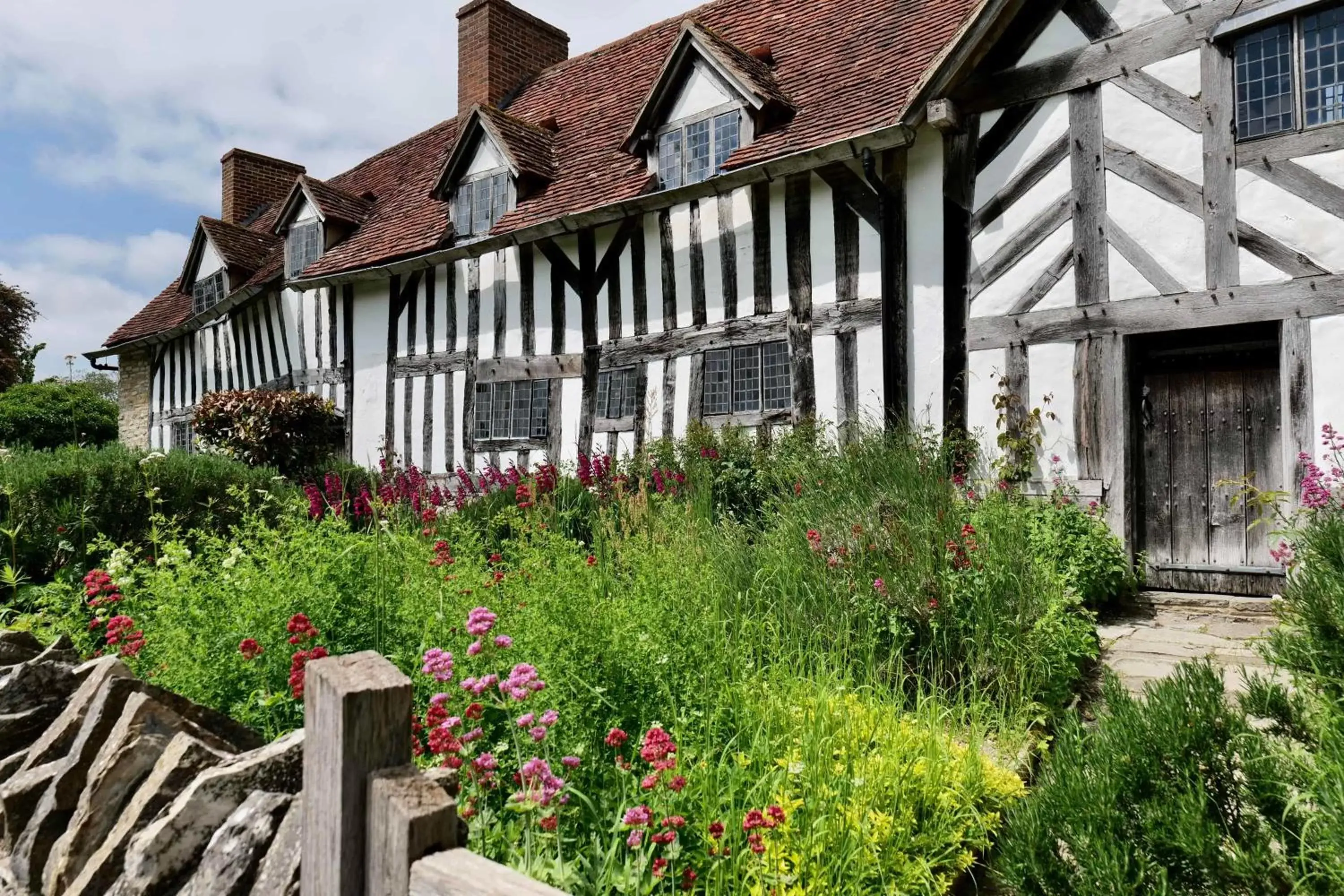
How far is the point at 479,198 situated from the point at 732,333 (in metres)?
4.60

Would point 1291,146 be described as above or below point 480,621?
above

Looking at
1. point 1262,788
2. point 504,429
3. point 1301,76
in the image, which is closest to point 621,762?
point 1262,788

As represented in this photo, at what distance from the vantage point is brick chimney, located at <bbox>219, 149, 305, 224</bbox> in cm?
1886

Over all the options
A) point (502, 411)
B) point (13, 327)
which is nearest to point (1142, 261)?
point (502, 411)

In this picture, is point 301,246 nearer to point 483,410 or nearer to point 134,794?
point 483,410

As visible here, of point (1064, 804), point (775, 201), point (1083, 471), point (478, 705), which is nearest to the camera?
point (1064, 804)

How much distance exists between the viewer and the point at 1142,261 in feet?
21.9

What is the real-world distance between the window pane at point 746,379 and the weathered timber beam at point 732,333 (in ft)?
0.34

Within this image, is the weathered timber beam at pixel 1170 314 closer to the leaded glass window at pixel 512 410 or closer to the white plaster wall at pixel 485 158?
the leaded glass window at pixel 512 410

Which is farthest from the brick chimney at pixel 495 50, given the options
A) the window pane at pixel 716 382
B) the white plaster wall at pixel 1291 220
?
the white plaster wall at pixel 1291 220

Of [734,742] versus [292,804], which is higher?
[292,804]

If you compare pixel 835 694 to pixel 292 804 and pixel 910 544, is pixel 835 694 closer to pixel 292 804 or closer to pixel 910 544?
pixel 910 544

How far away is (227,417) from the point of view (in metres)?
11.5

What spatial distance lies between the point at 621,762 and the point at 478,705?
0.40m
